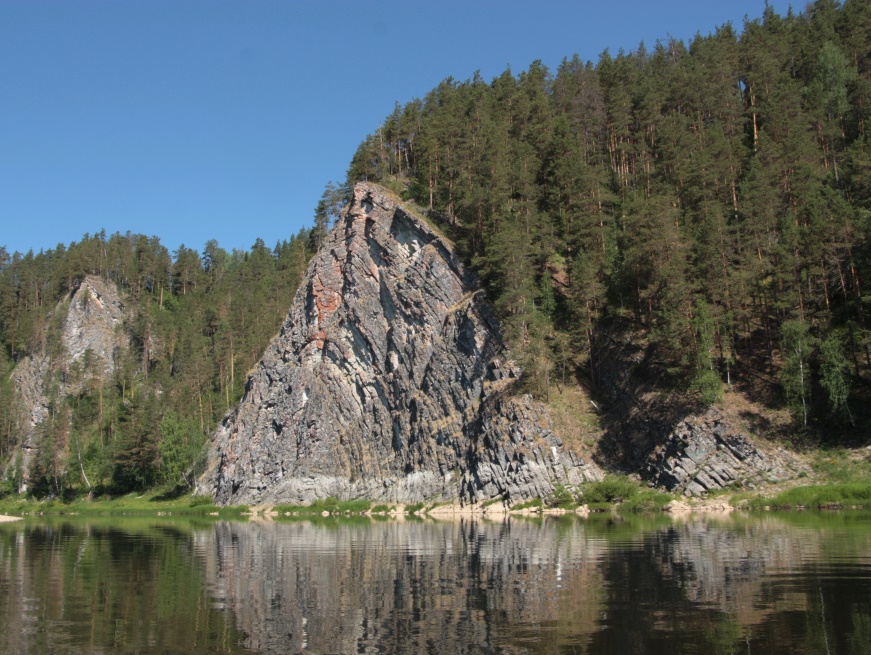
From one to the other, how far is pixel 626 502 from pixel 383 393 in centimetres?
3317

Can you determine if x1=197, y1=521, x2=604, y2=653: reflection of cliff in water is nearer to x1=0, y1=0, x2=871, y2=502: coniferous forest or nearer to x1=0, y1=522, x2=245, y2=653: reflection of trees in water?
x1=0, y1=522, x2=245, y2=653: reflection of trees in water

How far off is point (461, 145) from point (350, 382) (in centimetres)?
3211

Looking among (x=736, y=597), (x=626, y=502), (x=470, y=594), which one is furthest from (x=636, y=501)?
(x=736, y=597)

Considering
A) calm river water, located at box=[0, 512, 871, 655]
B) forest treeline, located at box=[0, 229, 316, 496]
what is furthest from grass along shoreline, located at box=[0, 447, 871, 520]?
forest treeline, located at box=[0, 229, 316, 496]

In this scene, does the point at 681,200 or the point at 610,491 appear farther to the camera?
the point at 681,200

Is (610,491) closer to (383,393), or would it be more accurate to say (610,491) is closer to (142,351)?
(383,393)

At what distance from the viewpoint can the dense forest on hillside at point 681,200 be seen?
5716 centimetres

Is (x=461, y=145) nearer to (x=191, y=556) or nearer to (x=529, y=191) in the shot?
(x=529, y=191)

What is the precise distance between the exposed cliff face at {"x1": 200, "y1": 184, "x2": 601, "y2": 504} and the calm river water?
2616 centimetres

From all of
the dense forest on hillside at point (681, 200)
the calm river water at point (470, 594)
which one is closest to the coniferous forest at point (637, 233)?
the dense forest on hillside at point (681, 200)

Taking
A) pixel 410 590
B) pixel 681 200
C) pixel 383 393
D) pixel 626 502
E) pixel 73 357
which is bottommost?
pixel 626 502

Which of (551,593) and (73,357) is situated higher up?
(73,357)

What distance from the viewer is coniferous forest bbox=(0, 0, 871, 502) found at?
57.7m

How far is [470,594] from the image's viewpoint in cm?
2150
